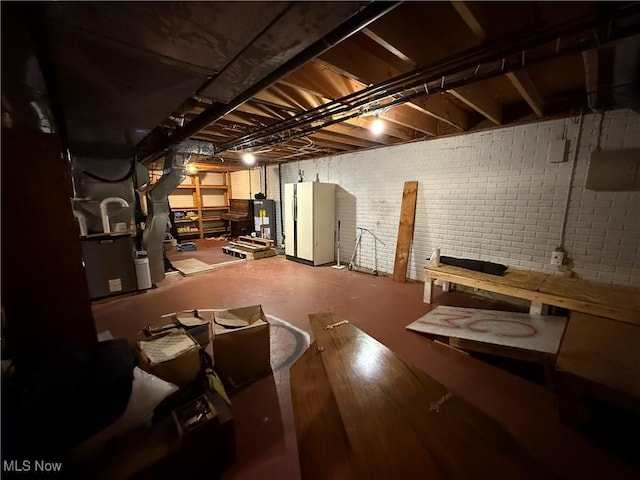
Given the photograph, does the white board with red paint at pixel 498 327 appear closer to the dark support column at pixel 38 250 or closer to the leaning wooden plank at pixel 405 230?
the leaning wooden plank at pixel 405 230

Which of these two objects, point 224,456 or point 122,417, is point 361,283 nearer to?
point 224,456

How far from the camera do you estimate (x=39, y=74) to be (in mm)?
1383

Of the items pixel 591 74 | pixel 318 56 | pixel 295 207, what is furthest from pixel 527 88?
pixel 295 207

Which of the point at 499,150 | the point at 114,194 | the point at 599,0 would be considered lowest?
the point at 114,194

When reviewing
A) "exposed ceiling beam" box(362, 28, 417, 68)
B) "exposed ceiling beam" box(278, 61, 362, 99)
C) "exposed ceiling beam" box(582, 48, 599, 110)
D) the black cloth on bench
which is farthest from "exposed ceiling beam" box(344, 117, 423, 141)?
the black cloth on bench

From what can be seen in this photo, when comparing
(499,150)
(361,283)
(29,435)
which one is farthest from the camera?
(361,283)

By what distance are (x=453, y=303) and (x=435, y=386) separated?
6.82ft

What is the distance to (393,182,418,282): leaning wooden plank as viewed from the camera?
4.20m

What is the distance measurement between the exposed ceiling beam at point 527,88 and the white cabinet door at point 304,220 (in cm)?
342

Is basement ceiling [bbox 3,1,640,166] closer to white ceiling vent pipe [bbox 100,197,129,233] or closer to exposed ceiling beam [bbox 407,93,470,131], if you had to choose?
exposed ceiling beam [bbox 407,93,470,131]

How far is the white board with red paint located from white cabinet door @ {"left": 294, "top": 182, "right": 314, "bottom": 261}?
2.87m

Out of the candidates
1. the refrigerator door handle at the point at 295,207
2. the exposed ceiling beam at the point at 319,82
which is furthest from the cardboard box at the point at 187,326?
the refrigerator door handle at the point at 295,207

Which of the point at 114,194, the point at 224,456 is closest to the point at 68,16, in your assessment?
the point at 224,456

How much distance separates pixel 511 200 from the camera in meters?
3.24
